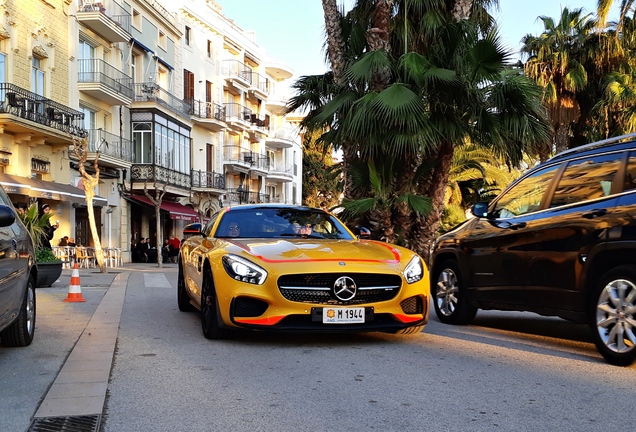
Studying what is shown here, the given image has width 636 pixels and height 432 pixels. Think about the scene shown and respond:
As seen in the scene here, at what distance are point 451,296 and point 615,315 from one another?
9.19ft

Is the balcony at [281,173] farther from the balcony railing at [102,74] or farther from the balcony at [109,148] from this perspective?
the balcony railing at [102,74]

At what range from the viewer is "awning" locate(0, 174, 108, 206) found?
76.1 feet

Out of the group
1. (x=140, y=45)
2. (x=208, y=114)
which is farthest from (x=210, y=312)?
(x=208, y=114)

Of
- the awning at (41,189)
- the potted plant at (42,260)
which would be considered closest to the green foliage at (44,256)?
the potted plant at (42,260)

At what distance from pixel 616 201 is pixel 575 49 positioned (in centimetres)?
2392

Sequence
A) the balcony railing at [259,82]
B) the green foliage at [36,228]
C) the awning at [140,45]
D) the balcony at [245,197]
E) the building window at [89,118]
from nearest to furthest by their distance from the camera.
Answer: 1. the green foliage at [36,228]
2. the building window at [89,118]
3. the awning at [140,45]
4. the balcony at [245,197]
5. the balcony railing at [259,82]

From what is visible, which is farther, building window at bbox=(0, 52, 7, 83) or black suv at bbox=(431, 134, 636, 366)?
building window at bbox=(0, 52, 7, 83)

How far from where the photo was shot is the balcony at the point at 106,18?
2981 centimetres

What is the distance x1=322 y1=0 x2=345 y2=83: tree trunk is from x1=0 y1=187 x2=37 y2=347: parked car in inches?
428

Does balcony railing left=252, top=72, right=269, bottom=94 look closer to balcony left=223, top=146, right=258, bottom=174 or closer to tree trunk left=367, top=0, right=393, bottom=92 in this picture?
balcony left=223, top=146, right=258, bottom=174

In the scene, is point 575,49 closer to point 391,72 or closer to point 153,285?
point 391,72

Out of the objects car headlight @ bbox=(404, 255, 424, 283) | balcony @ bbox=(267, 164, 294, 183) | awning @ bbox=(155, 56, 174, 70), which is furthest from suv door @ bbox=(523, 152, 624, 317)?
balcony @ bbox=(267, 164, 294, 183)

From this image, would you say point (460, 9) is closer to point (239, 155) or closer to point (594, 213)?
point (594, 213)

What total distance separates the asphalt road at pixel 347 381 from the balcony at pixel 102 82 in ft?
80.1
